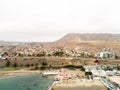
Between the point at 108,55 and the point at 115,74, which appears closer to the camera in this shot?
the point at 115,74

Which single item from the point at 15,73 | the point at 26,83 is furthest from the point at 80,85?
the point at 15,73

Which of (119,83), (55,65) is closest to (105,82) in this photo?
(119,83)

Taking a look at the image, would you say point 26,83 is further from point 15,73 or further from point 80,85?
point 15,73

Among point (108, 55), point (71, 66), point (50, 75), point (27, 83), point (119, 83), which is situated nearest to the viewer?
point (119, 83)

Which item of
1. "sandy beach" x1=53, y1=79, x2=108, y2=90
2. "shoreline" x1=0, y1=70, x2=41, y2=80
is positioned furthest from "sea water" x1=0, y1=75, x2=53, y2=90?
"shoreline" x1=0, y1=70, x2=41, y2=80

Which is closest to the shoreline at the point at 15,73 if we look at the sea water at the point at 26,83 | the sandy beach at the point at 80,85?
the sea water at the point at 26,83

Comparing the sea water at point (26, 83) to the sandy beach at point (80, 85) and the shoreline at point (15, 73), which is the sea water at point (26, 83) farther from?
the shoreline at point (15, 73)

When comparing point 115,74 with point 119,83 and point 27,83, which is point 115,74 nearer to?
point 119,83

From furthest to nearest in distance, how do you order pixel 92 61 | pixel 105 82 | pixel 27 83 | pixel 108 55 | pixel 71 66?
pixel 108 55 → pixel 92 61 → pixel 71 66 → pixel 27 83 → pixel 105 82
